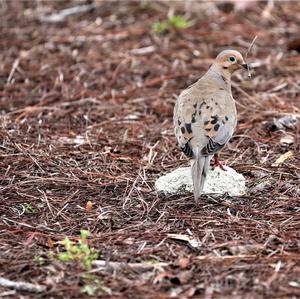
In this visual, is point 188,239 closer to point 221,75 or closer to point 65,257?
point 65,257

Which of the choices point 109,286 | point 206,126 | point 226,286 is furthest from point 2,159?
point 226,286

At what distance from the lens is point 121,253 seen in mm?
4441

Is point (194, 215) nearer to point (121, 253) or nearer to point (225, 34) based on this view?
point (121, 253)

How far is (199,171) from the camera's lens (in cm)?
513

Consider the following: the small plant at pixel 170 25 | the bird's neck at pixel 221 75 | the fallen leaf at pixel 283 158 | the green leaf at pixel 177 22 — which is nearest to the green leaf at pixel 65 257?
the fallen leaf at pixel 283 158

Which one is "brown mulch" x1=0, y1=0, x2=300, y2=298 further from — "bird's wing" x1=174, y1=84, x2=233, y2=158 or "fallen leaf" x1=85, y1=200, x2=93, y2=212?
"bird's wing" x1=174, y1=84, x2=233, y2=158

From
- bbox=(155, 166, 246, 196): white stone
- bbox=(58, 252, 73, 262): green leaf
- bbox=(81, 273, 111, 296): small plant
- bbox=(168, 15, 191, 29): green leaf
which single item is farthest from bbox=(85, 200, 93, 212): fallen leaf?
bbox=(168, 15, 191, 29): green leaf

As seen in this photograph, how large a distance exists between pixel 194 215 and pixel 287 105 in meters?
2.82

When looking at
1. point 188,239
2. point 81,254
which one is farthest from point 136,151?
point 81,254

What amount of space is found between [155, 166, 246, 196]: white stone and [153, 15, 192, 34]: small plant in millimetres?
4645

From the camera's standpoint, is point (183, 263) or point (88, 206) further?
point (88, 206)

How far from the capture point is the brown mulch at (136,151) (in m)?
4.25

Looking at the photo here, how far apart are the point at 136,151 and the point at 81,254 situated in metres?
2.28

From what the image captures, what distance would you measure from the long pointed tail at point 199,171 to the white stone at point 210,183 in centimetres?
26
